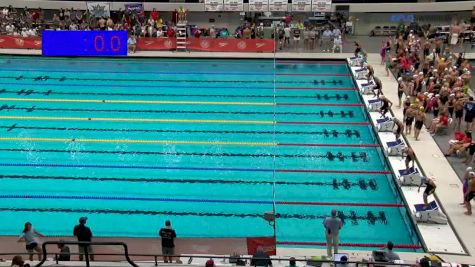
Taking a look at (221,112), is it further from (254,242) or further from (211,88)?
(254,242)

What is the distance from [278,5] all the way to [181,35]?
4084 mm

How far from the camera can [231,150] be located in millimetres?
13578

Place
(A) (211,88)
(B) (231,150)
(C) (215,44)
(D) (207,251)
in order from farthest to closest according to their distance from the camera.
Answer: (C) (215,44), (A) (211,88), (B) (231,150), (D) (207,251)

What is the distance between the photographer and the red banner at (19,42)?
21.8 m

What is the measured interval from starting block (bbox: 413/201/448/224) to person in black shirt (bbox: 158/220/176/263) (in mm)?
4412

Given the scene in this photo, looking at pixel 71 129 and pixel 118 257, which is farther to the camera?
pixel 71 129

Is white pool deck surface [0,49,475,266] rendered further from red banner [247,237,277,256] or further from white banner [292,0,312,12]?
white banner [292,0,312,12]

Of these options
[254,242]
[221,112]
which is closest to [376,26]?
[221,112]

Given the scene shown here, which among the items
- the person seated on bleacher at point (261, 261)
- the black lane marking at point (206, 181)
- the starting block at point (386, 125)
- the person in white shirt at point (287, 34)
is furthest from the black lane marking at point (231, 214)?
the person in white shirt at point (287, 34)

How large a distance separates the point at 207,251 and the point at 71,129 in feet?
24.7

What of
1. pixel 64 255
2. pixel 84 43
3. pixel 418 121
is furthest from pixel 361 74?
pixel 64 255

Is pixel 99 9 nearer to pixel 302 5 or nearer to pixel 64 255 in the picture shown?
pixel 302 5

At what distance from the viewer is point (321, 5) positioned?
23.5 meters

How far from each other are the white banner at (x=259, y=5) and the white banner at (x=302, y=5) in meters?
1.07
